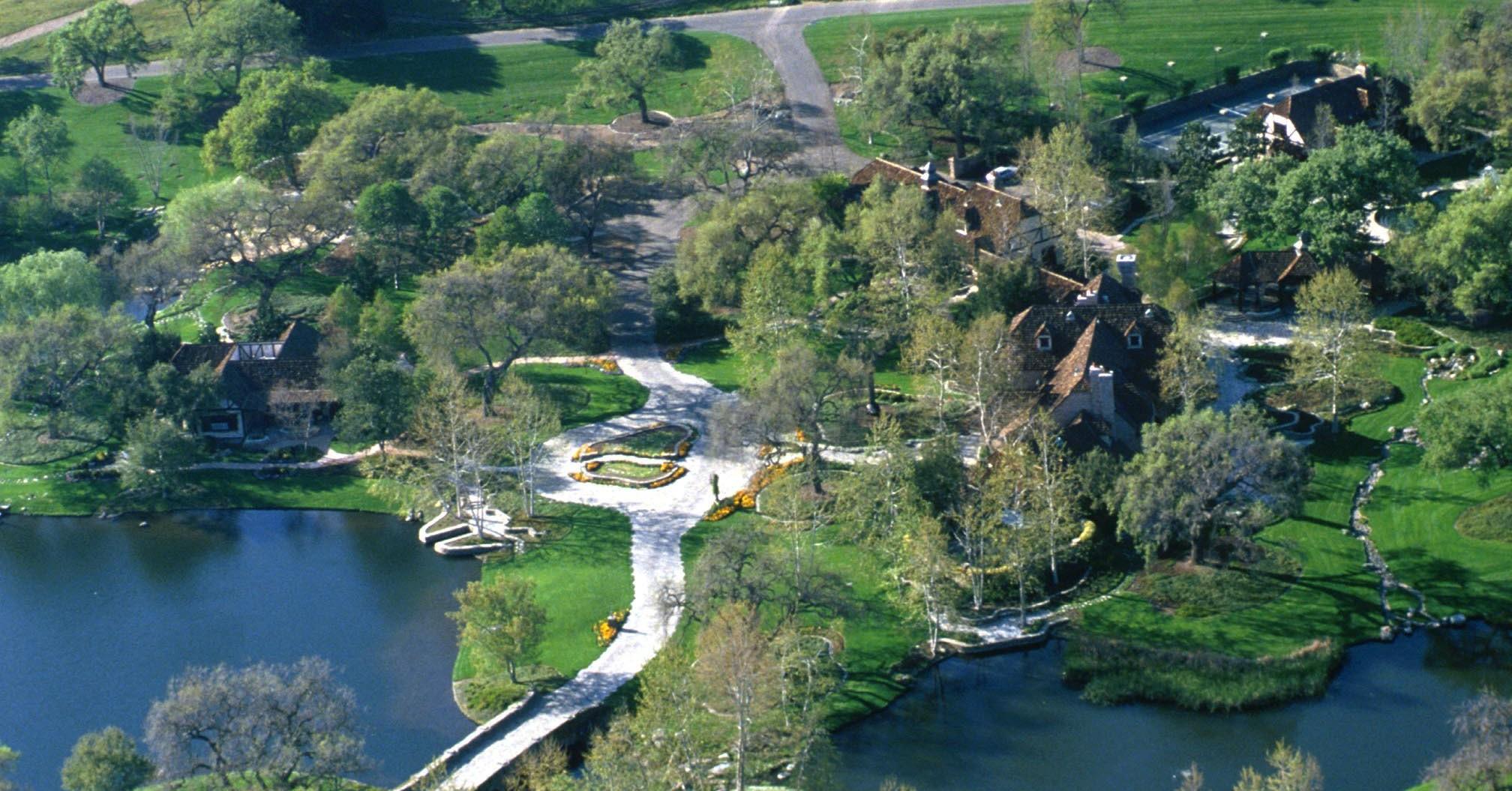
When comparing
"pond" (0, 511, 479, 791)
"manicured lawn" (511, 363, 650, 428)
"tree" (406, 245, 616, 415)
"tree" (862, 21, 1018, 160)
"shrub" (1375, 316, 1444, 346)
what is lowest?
"pond" (0, 511, 479, 791)

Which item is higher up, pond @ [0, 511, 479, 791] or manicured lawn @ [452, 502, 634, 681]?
manicured lawn @ [452, 502, 634, 681]

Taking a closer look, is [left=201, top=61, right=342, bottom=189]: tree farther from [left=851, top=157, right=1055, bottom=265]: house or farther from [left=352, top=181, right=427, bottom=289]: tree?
[left=851, top=157, right=1055, bottom=265]: house

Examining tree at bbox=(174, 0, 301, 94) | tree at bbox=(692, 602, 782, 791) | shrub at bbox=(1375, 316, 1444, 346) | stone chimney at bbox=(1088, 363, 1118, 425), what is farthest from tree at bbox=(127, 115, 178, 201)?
shrub at bbox=(1375, 316, 1444, 346)

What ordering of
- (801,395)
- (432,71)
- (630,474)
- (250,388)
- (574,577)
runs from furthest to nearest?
(432,71) → (250,388) → (630,474) → (801,395) → (574,577)

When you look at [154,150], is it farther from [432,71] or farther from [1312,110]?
[1312,110]

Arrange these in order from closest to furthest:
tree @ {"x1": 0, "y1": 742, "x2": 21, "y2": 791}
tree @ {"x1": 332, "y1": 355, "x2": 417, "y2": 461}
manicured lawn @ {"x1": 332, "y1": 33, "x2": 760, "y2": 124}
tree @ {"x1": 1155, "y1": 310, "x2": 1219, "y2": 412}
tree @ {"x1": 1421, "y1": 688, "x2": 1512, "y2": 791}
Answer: tree @ {"x1": 1421, "y1": 688, "x2": 1512, "y2": 791}
tree @ {"x1": 0, "y1": 742, "x2": 21, "y2": 791}
tree @ {"x1": 1155, "y1": 310, "x2": 1219, "y2": 412}
tree @ {"x1": 332, "y1": 355, "x2": 417, "y2": 461}
manicured lawn @ {"x1": 332, "y1": 33, "x2": 760, "y2": 124}

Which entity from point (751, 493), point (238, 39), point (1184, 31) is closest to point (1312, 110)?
point (1184, 31)
